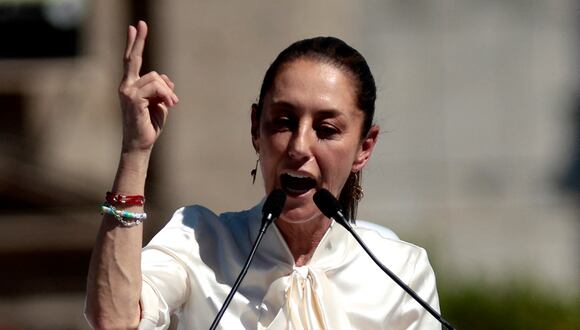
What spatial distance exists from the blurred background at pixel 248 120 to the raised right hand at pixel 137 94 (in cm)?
723

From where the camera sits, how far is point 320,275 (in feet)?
12.4

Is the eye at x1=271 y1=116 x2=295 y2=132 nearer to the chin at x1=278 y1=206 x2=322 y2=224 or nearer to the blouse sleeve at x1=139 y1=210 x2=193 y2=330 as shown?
the chin at x1=278 y1=206 x2=322 y2=224

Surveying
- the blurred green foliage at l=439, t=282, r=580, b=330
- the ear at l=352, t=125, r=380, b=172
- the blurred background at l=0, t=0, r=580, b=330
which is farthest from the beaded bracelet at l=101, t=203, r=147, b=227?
the blurred background at l=0, t=0, r=580, b=330

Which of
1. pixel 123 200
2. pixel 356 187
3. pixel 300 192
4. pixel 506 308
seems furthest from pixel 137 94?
pixel 506 308

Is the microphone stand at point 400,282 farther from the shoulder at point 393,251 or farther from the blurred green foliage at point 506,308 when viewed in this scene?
the blurred green foliage at point 506,308

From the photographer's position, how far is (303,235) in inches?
149

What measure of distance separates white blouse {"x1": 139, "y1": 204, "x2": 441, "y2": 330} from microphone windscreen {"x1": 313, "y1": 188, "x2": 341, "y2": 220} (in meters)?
0.24

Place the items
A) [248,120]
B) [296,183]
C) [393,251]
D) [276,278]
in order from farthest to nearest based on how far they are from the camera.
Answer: [248,120] → [393,251] → [276,278] → [296,183]

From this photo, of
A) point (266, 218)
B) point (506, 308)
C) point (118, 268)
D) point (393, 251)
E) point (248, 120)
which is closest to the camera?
point (118, 268)

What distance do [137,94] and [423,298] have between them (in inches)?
33.5

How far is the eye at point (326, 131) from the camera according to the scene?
3635 millimetres

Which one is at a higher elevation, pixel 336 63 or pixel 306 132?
pixel 336 63

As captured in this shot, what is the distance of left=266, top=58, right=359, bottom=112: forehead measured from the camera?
3.62 metres

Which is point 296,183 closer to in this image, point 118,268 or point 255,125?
point 255,125
